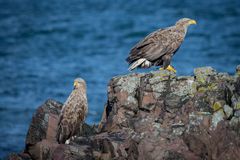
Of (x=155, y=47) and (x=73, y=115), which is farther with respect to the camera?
(x=155, y=47)

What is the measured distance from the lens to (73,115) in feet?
62.1

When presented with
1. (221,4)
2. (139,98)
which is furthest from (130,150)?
(221,4)

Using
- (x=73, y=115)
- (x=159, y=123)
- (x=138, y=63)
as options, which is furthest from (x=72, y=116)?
(x=138, y=63)

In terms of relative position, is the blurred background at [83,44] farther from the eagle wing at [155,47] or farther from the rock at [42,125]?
the rock at [42,125]

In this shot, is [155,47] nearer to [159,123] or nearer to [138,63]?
[138,63]

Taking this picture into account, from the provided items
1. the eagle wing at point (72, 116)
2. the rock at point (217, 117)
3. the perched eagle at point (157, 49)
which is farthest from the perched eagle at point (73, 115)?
the rock at point (217, 117)

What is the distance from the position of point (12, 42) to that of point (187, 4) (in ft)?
67.4

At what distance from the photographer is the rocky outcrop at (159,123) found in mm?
17094

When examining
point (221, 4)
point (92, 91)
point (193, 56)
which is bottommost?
point (92, 91)

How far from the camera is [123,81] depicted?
18969mm

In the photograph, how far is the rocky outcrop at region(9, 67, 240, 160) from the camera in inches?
673

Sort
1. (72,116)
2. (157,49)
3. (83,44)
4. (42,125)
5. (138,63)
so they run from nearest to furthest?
1. (72,116)
2. (42,125)
3. (138,63)
4. (157,49)
5. (83,44)

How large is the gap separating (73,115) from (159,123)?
1.96 meters

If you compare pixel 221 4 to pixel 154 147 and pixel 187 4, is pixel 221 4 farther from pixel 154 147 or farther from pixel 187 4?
pixel 154 147
